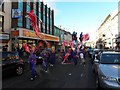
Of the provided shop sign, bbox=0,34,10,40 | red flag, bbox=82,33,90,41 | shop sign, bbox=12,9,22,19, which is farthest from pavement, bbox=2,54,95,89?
red flag, bbox=82,33,90,41

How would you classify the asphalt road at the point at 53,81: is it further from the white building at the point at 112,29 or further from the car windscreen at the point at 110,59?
the white building at the point at 112,29

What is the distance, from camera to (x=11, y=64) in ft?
41.4

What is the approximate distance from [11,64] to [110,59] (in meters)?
5.53

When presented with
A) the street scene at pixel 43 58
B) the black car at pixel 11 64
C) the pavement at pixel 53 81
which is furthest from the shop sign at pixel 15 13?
the pavement at pixel 53 81

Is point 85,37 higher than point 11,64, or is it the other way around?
point 85,37

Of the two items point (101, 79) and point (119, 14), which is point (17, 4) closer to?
point (101, 79)

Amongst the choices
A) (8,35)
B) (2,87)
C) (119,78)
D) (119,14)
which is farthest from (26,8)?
(119,14)

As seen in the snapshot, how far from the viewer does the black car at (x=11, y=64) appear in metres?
12.0

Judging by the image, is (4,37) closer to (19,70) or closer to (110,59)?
(19,70)

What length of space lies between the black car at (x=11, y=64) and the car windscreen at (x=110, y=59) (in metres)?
5.09

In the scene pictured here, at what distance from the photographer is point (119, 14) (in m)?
67.6

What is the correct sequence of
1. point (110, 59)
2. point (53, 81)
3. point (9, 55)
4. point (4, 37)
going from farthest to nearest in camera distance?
point (4, 37) → point (9, 55) → point (53, 81) → point (110, 59)

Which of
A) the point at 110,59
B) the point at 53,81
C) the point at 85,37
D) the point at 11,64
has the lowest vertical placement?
the point at 53,81

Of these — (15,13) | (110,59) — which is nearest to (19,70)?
(110,59)
